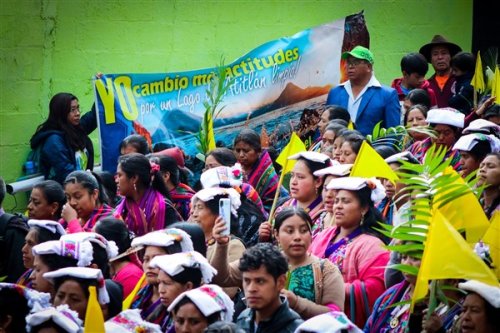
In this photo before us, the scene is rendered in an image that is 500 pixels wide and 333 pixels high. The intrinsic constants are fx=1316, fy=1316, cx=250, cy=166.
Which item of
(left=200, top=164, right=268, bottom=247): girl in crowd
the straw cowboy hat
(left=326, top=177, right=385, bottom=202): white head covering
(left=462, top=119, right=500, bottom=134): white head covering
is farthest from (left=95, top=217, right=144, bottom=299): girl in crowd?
the straw cowboy hat

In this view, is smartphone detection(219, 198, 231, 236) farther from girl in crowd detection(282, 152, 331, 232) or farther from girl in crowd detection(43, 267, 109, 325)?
girl in crowd detection(282, 152, 331, 232)

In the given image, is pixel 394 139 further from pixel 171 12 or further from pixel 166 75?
pixel 171 12

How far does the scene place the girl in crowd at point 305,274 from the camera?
22.5 feet

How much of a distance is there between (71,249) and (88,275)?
490 mm

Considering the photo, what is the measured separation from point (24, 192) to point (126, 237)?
358 cm

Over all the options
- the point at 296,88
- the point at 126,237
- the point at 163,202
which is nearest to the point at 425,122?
the point at 296,88

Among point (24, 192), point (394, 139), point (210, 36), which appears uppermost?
point (210, 36)

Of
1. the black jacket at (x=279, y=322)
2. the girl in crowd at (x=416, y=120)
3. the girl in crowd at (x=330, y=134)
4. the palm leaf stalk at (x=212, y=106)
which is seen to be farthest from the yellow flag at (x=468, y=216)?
the palm leaf stalk at (x=212, y=106)

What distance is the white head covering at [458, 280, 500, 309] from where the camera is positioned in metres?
6.05

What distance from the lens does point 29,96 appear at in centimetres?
1171

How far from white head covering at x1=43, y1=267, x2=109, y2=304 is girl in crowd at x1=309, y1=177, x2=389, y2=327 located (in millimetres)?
1333

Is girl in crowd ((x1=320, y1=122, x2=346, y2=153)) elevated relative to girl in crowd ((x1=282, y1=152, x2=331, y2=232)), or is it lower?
elevated

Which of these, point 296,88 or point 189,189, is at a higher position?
point 296,88

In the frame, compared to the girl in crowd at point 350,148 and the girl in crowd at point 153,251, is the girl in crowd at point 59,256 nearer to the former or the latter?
the girl in crowd at point 153,251
